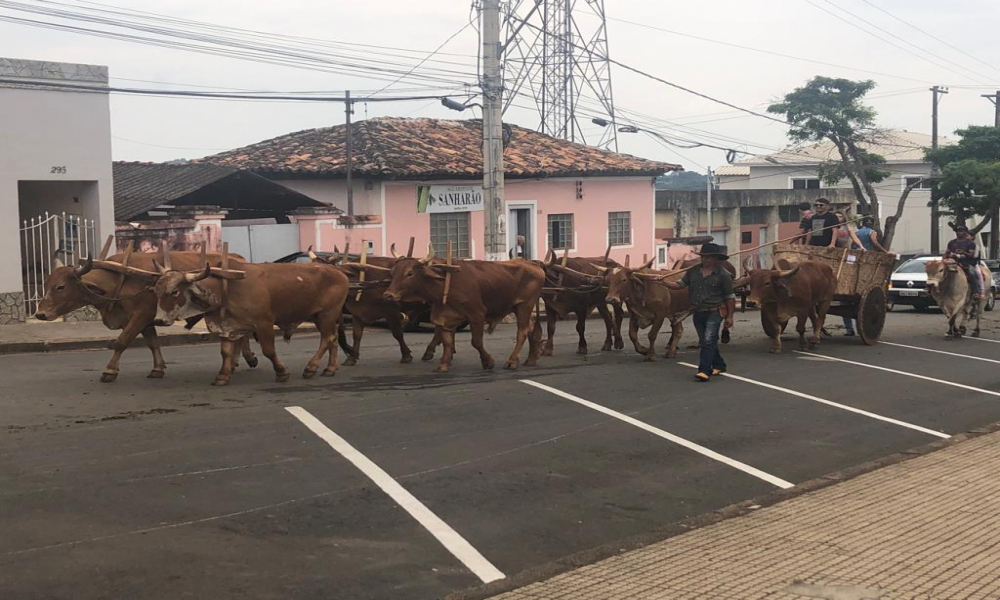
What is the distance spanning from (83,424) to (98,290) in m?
2.79

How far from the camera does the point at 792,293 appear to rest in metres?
15.6

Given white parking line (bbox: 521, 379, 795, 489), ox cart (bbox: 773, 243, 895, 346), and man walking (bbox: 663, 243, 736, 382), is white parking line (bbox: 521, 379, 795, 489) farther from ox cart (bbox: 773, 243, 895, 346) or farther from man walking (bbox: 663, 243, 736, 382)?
ox cart (bbox: 773, 243, 895, 346)

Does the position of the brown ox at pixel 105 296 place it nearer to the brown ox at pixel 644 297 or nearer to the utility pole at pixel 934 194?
the brown ox at pixel 644 297

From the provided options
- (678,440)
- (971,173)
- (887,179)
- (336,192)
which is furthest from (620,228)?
(678,440)

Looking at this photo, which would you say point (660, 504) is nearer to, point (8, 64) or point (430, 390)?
point (430, 390)

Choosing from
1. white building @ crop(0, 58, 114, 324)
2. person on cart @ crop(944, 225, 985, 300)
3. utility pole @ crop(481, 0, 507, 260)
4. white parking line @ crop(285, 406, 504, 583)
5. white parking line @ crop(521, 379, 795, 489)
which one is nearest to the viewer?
white parking line @ crop(285, 406, 504, 583)

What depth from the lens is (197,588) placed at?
563 centimetres

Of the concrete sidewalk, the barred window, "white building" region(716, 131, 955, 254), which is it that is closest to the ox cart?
the concrete sidewalk

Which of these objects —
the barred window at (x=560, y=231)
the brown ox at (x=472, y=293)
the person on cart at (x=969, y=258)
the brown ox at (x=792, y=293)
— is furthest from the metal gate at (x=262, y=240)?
the person on cart at (x=969, y=258)

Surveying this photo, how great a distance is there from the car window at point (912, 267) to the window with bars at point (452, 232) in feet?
38.6

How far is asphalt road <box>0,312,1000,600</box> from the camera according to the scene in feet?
20.0

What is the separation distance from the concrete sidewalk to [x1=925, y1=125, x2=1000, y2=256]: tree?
30361 millimetres

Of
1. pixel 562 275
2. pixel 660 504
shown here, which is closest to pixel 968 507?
pixel 660 504

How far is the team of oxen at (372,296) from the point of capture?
11531 millimetres
